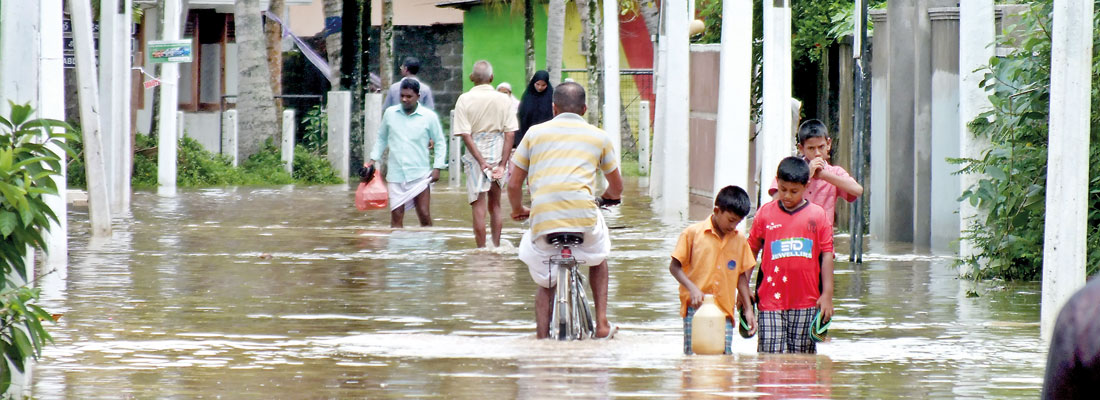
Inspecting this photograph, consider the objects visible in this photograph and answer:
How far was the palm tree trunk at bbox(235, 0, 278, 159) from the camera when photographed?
96.5 ft

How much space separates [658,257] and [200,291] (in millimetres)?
4311

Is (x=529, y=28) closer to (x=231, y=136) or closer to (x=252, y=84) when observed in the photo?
(x=252, y=84)

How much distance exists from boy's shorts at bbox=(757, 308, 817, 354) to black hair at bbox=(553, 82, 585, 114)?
5.63 feet

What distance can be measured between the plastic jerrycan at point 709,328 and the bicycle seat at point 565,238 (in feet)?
3.34

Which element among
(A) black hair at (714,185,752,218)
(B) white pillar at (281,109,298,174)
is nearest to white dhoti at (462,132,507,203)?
(A) black hair at (714,185,752,218)

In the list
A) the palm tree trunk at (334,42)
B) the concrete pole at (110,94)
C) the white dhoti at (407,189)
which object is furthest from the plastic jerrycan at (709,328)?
the palm tree trunk at (334,42)

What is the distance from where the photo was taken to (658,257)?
1476cm

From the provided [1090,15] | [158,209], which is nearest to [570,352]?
[1090,15]

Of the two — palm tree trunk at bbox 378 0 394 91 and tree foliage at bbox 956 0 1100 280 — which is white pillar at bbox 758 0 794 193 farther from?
palm tree trunk at bbox 378 0 394 91

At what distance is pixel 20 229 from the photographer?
20.4 ft

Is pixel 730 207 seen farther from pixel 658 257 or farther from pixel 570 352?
pixel 658 257

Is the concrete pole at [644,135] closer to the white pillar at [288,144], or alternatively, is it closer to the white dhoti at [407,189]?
the white pillar at [288,144]

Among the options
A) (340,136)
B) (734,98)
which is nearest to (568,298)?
(734,98)

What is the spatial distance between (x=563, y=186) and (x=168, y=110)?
50.2 feet
